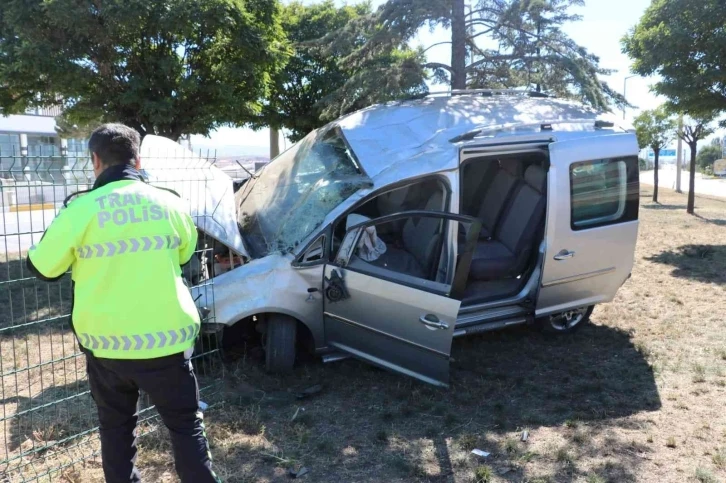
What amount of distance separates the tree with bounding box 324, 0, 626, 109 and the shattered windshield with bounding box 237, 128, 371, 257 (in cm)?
324

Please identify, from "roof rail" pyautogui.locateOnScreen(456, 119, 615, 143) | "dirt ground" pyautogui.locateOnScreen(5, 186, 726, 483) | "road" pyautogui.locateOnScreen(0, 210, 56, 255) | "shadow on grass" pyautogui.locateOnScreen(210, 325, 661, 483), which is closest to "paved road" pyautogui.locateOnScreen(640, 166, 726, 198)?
"roof rail" pyautogui.locateOnScreen(456, 119, 615, 143)

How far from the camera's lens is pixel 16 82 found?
9.35 m

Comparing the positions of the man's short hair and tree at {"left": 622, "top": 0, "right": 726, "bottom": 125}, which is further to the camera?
tree at {"left": 622, "top": 0, "right": 726, "bottom": 125}

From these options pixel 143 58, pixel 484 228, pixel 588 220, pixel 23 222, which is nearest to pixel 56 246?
pixel 588 220

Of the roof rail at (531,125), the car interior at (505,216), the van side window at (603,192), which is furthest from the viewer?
the car interior at (505,216)

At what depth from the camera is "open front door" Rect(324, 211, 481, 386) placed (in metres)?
4.40

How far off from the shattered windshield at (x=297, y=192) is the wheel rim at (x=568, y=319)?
2.64 m

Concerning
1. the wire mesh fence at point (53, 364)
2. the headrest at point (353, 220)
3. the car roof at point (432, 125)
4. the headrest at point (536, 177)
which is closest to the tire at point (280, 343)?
the wire mesh fence at point (53, 364)

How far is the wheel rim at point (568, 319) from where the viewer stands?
6.15 m

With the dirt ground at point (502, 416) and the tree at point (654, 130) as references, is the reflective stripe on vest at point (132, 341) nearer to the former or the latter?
the dirt ground at point (502, 416)

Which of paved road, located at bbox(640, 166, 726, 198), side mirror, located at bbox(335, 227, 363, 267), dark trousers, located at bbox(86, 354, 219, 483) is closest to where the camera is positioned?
dark trousers, located at bbox(86, 354, 219, 483)

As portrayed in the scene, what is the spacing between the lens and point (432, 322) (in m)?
4.44

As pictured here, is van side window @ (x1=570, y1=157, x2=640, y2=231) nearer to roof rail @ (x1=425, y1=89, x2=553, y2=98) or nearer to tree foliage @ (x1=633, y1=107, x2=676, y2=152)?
roof rail @ (x1=425, y1=89, x2=553, y2=98)

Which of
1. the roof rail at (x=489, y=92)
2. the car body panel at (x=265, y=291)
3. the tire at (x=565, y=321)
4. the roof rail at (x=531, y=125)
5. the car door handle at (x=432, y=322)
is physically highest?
the roof rail at (x=489, y=92)
